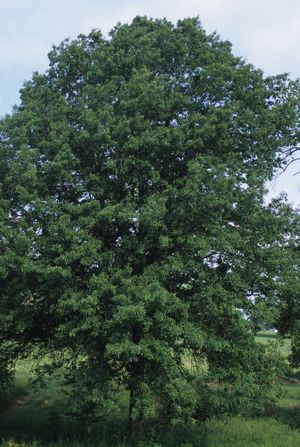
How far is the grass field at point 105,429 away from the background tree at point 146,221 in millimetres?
1440

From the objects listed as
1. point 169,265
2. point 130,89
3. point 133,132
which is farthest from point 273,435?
point 130,89

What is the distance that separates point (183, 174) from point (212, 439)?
9569mm

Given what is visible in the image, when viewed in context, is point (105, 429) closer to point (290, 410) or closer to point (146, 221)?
point (146, 221)

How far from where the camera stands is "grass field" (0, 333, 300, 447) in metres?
17.9

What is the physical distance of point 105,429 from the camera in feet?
70.3

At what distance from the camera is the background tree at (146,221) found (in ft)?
51.0

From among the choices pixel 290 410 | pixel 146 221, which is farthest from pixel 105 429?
pixel 290 410

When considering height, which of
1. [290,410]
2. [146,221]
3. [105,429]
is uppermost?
[146,221]

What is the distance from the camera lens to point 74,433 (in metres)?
20.7

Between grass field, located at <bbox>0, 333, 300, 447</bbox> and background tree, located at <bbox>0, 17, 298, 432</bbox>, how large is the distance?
4.72ft

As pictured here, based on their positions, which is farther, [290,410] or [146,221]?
[290,410]

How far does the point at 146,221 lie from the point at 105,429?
10634 millimetres

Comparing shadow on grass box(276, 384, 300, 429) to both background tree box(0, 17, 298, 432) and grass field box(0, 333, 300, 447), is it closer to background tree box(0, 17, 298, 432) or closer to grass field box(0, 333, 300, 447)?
grass field box(0, 333, 300, 447)

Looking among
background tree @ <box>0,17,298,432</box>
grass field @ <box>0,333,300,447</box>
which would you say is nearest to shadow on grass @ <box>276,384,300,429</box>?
grass field @ <box>0,333,300,447</box>
